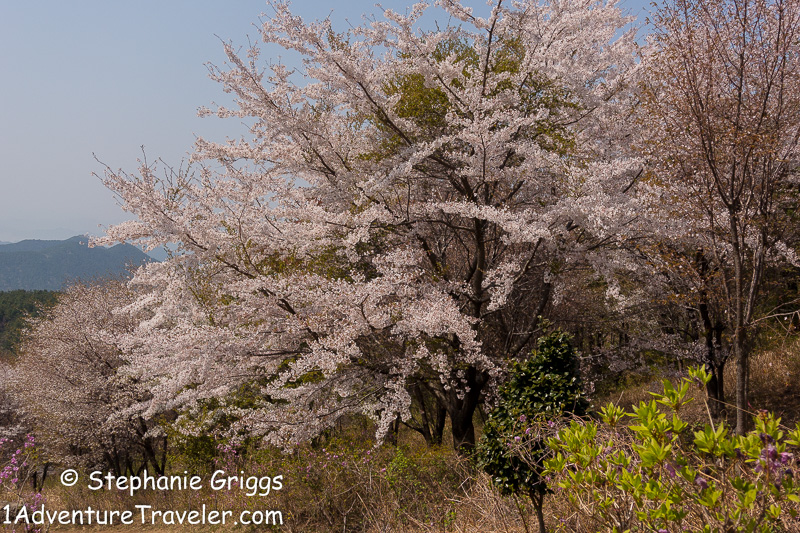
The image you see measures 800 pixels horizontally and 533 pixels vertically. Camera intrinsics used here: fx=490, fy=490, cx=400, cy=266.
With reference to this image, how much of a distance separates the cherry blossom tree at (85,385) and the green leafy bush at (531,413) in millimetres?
11879

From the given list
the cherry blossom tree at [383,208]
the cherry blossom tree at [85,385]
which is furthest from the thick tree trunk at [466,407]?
the cherry blossom tree at [85,385]

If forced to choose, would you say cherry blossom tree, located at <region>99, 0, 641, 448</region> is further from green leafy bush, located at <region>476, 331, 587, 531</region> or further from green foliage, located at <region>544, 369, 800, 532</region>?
green foliage, located at <region>544, 369, 800, 532</region>

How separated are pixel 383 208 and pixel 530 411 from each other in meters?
3.48

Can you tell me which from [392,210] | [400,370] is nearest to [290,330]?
[400,370]

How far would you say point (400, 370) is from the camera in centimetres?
694

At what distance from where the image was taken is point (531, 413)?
4.30m

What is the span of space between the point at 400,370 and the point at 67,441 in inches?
556

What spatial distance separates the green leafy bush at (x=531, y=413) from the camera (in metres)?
4.08

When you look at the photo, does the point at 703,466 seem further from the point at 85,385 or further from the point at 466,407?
the point at 85,385

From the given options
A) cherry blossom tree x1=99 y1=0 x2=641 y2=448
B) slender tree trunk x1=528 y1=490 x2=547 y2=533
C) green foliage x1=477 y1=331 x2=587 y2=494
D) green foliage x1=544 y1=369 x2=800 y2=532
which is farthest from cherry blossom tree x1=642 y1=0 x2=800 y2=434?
green foliage x1=544 y1=369 x2=800 y2=532

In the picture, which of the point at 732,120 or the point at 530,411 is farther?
the point at 732,120

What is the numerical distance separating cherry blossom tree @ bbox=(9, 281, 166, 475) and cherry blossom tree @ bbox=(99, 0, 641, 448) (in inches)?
327

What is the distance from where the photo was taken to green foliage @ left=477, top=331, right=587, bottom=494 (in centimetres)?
408

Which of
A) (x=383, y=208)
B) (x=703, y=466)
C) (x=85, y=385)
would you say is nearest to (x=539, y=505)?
(x=703, y=466)
